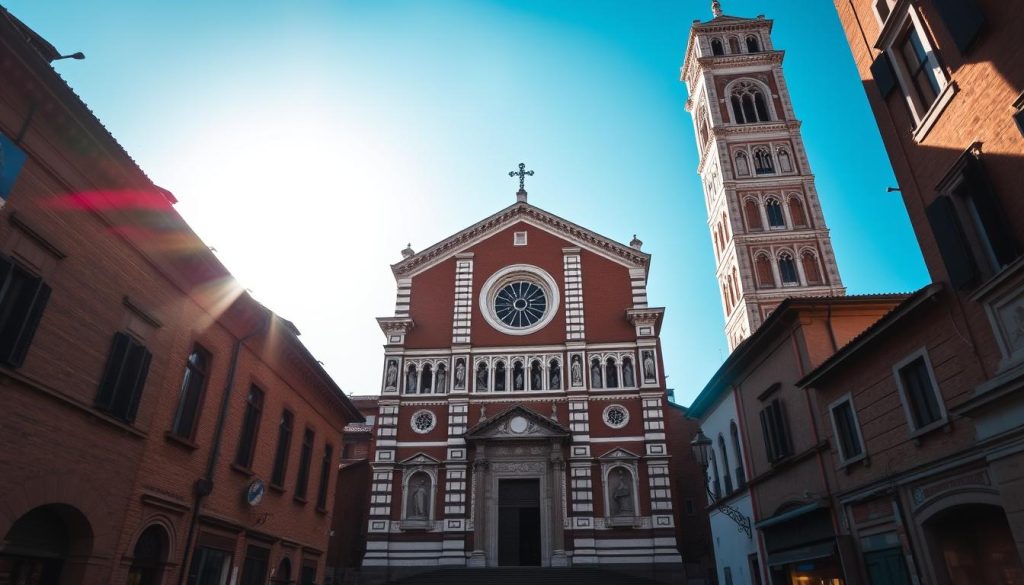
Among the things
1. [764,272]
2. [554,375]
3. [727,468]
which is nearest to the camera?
[727,468]

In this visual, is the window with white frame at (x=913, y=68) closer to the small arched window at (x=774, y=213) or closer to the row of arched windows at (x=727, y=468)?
the row of arched windows at (x=727, y=468)

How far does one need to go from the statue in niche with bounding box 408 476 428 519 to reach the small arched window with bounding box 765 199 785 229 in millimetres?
29225

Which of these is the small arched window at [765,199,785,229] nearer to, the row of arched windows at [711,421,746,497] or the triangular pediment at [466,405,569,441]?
the triangular pediment at [466,405,569,441]

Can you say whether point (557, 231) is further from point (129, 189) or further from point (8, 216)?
point (8, 216)

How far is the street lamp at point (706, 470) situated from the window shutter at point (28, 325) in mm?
13136

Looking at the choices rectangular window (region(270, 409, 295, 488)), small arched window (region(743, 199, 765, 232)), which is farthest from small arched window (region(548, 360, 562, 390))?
small arched window (region(743, 199, 765, 232))

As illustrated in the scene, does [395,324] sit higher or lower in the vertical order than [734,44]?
lower

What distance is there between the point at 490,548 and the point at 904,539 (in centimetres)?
2048

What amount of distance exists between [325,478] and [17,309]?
1401 cm

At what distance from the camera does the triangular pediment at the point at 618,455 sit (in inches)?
1193

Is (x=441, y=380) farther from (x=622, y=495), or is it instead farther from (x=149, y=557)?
(x=149, y=557)

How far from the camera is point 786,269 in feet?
139

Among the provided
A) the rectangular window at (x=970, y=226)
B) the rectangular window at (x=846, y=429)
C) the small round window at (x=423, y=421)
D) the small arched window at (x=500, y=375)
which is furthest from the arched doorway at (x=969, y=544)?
the small round window at (x=423, y=421)

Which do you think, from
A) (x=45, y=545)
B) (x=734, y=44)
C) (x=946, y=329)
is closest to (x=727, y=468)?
(x=946, y=329)
